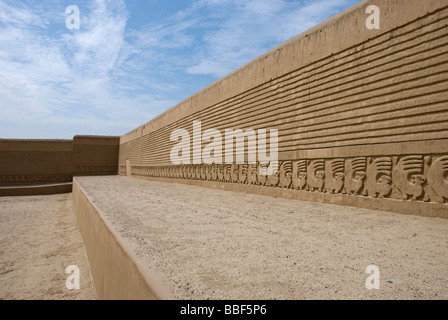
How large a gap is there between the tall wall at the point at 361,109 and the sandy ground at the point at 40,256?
→ 12.0 feet

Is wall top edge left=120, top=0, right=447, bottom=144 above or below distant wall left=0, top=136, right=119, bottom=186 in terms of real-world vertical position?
above

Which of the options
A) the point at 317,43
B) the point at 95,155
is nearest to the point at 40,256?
the point at 317,43

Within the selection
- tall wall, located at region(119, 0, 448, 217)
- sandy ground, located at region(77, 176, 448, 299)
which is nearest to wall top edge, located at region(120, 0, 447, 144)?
tall wall, located at region(119, 0, 448, 217)

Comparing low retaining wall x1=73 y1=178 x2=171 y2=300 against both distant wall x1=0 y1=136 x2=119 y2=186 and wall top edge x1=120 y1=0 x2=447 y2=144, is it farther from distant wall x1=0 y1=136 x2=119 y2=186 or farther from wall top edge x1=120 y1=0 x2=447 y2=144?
distant wall x1=0 y1=136 x2=119 y2=186

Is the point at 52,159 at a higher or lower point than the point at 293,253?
higher

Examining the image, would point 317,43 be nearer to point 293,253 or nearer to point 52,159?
point 293,253

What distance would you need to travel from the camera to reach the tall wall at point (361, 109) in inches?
147

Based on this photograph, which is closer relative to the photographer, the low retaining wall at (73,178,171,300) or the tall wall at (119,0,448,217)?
the low retaining wall at (73,178,171,300)

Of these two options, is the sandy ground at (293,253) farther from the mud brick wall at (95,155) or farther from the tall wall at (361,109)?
the mud brick wall at (95,155)

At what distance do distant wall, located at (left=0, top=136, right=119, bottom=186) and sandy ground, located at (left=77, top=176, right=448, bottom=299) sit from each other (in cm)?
1896

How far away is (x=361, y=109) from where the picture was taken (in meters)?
4.62

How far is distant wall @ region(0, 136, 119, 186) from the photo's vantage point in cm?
1989

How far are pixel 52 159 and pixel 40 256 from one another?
667 inches

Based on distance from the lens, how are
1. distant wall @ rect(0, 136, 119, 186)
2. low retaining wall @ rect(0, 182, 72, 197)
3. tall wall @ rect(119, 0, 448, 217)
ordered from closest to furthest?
tall wall @ rect(119, 0, 448, 217) < low retaining wall @ rect(0, 182, 72, 197) < distant wall @ rect(0, 136, 119, 186)
